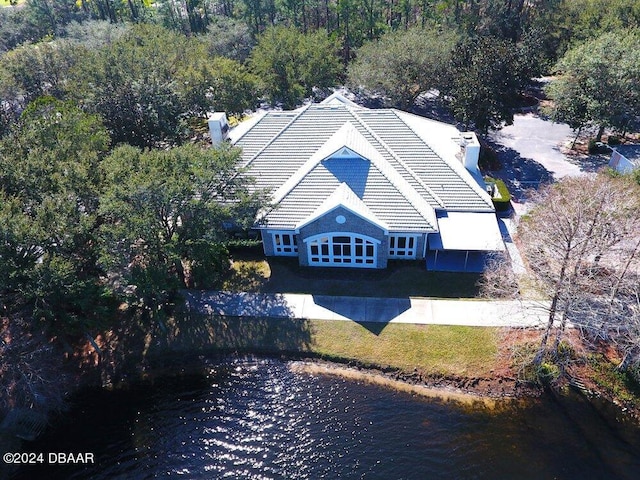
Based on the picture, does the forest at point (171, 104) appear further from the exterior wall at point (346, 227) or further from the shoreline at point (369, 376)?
the exterior wall at point (346, 227)

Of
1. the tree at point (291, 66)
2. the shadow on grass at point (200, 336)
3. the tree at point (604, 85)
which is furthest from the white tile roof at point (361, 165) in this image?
the tree at point (291, 66)

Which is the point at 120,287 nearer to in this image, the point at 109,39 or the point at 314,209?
the point at 314,209

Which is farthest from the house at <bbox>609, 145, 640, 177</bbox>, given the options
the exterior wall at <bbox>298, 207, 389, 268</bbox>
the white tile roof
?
the exterior wall at <bbox>298, 207, 389, 268</bbox>

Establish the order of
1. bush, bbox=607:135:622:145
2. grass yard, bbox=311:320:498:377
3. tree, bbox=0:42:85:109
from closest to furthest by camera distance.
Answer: grass yard, bbox=311:320:498:377
bush, bbox=607:135:622:145
tree, bbox=0:42:85:109

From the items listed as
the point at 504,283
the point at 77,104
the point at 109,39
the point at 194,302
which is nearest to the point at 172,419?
the point at 194,302

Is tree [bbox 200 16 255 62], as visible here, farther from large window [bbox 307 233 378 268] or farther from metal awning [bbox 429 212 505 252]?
metal awning [bbox 429 212 505 252]

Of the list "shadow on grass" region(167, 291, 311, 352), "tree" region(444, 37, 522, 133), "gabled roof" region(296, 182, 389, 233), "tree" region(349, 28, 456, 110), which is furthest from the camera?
"tree" region(349, 28, 456, 110)

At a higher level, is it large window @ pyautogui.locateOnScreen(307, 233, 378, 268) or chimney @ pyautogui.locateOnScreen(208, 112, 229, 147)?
chimney @ pyautogui.locateOnScreen(208, 112, 229, 147)
